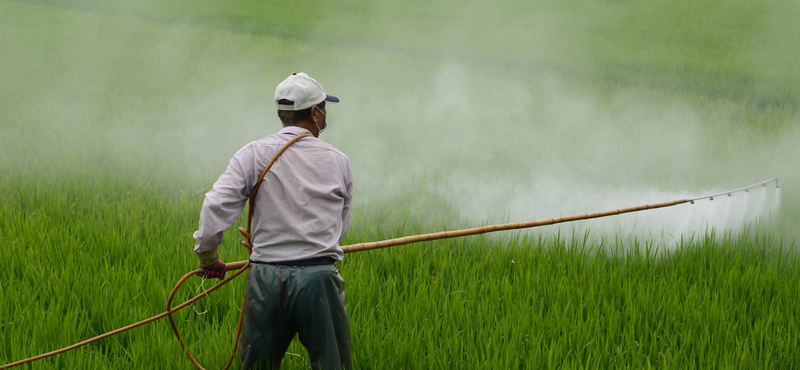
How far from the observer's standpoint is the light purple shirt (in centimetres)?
197

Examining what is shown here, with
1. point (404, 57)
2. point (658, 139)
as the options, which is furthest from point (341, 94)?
point (658, 139)

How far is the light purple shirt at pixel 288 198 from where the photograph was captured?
1.97m

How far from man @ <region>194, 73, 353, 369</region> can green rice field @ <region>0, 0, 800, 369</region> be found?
0.41 meters

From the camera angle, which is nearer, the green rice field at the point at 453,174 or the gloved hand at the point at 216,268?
the gloved hand at the point at 216,268

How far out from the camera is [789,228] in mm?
4121

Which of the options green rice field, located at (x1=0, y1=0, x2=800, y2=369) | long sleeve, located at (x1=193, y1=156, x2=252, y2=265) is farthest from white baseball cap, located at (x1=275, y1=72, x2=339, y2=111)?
green rice field, located at (x1=0, y1=0, x2=800, y2=369)

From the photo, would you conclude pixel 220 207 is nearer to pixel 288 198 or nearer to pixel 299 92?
pixel 288 198

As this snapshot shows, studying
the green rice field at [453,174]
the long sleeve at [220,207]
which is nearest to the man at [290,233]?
the long sleeve at [220,207]

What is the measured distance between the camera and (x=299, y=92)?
204cm

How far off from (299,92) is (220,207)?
0.42m

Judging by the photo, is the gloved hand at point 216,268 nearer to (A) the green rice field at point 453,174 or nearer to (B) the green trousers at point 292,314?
(B) the green trousers at point 292,314

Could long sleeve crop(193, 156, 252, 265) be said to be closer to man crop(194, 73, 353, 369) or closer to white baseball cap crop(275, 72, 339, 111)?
man crop(194, 73, 353, 369)

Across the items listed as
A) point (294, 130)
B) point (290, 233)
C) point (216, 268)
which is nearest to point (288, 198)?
point (290, 233)

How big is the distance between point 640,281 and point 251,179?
75.3 inches
